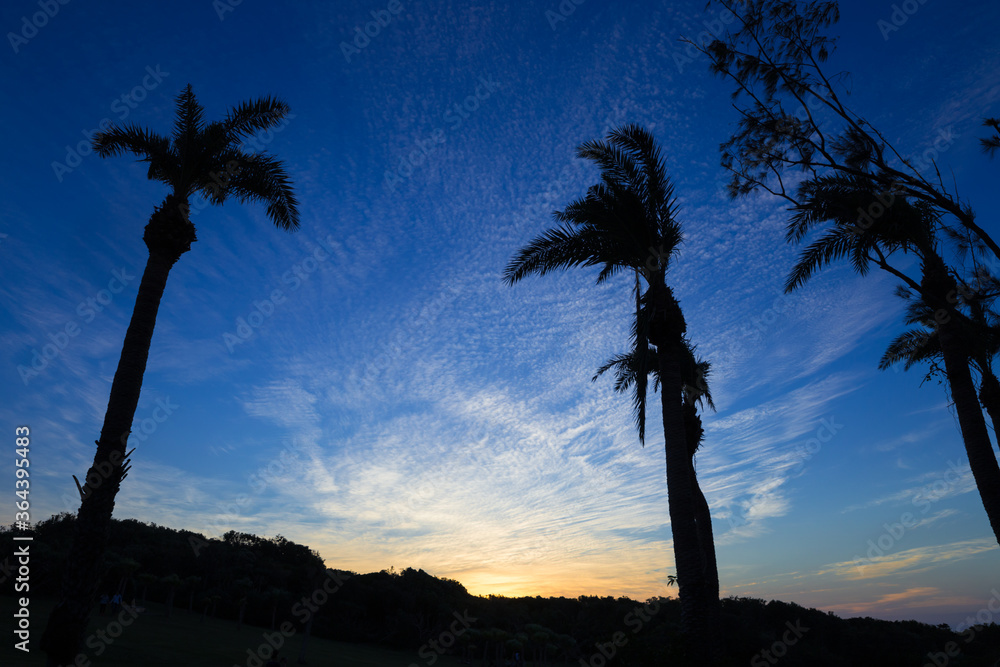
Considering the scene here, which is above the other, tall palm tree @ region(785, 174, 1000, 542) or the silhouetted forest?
tall palm tree @ region(785, 174, 1000, 542)

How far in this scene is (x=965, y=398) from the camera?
1334 cm

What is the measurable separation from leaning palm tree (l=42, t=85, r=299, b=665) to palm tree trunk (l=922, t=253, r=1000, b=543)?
1776 cm

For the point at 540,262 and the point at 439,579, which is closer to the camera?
the point at 540,262

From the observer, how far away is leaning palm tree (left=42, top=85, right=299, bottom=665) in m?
9.98

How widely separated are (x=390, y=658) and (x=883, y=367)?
121 ft

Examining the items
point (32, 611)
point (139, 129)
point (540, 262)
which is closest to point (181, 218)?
point (139, 129)

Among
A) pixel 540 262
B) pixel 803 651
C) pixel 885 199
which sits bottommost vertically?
pixel 803 651

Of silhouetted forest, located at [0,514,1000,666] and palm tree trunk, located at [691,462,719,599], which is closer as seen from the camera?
palm tree trunk, located at [691,462,719,599]

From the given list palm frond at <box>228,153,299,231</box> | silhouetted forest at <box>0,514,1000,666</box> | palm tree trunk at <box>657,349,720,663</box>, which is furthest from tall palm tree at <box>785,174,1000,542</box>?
silhouetted forest at <box>0,514,1000,666</box>

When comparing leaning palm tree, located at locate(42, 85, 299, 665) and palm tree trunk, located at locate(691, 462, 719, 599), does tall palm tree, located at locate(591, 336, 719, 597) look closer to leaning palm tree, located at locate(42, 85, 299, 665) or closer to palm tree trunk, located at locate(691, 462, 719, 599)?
palm tree trunk, located at locate(691, 462, 719, 599)

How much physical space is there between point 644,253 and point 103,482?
13376mm

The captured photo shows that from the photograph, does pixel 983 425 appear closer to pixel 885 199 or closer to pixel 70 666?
pixel 885 199

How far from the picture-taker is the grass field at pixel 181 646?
22.0 m

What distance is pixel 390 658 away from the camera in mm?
38469
